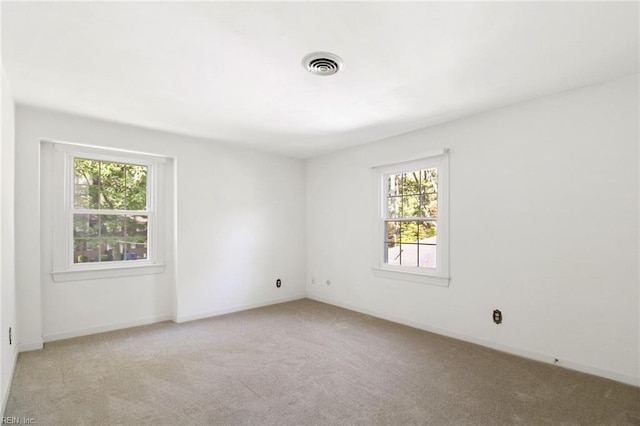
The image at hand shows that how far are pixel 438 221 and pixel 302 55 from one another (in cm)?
248

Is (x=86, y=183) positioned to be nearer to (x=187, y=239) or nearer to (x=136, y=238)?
(x=136, y=238)

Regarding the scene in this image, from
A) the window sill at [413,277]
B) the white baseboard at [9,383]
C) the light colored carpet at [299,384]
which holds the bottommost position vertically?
the light colored carpet at [299,384]

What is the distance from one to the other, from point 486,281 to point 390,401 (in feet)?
5.65

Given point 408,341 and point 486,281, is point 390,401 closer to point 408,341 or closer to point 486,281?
point 408,341

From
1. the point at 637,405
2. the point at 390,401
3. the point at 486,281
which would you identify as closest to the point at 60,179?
the point at 390,401

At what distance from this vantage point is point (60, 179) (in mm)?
3643

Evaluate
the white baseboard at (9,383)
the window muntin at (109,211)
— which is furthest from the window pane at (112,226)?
the white baseboard at (9,383)

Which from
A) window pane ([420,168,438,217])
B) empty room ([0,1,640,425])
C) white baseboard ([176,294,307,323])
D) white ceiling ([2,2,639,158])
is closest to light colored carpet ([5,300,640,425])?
empty room ([0,1,640,425])

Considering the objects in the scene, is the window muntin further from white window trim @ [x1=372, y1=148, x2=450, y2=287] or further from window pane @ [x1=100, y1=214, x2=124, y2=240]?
white window trim @ [x1=372, y1=148, x2=450, y2=287]

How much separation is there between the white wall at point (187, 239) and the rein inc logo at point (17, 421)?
1.42 metres

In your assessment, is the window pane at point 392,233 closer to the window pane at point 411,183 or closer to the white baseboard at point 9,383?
the window pane at point 411,183

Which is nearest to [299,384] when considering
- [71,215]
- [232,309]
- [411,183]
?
[232,309]

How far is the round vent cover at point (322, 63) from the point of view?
227 cm

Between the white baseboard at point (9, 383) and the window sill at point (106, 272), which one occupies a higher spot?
the window sill at point (106, 272)
